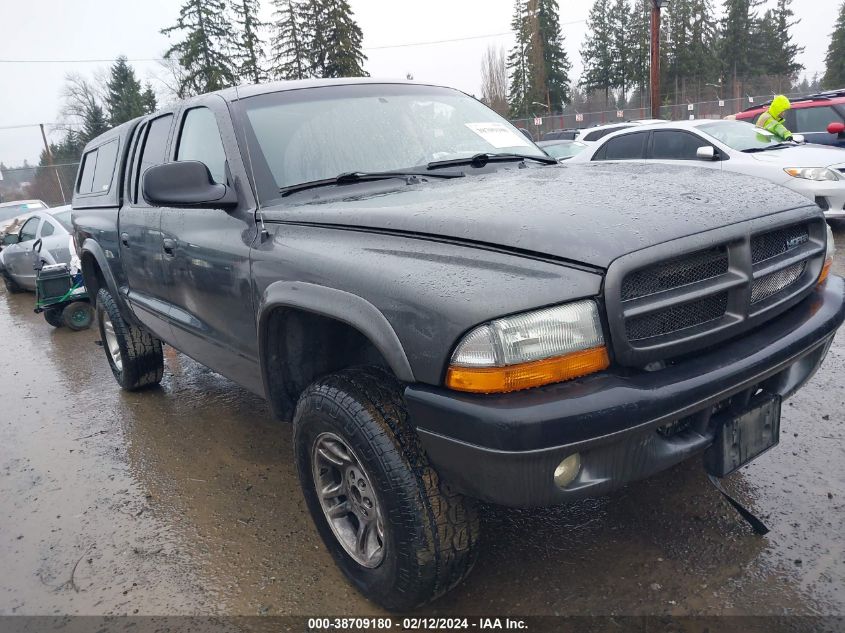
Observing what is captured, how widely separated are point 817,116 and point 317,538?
12.2 metres

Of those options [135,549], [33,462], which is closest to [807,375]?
[135,549]

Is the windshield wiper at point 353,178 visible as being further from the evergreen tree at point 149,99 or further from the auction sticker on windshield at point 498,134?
the evergreen tree at point 149,99

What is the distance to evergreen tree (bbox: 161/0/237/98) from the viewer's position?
1538 inches

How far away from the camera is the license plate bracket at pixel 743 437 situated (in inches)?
77.9

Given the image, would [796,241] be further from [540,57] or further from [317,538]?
[540,57]

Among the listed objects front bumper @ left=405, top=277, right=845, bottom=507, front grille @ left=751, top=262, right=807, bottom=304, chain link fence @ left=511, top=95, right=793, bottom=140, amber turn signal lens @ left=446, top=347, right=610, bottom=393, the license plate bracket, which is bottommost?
the license plate bracket

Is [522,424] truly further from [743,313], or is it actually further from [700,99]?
[700,99]

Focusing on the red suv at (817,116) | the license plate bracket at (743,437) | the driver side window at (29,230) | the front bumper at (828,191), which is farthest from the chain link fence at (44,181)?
the license plate bracket at (743,437)

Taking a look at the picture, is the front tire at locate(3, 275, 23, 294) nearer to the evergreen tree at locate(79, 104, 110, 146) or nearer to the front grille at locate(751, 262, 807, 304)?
the front grille at locate(751, 262, 807, 304)

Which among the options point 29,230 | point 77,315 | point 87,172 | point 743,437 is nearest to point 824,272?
point 743,437

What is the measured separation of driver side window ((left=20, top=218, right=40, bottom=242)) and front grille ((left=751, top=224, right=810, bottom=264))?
1145cm

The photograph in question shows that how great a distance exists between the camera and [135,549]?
9.37ft

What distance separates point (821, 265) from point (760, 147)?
22.6 ft

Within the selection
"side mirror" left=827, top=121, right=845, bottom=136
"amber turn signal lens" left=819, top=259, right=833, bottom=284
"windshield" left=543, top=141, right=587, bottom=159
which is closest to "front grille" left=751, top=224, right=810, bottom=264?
"amber turn signal lens" left=819, top=259, right=833, bottom=284
